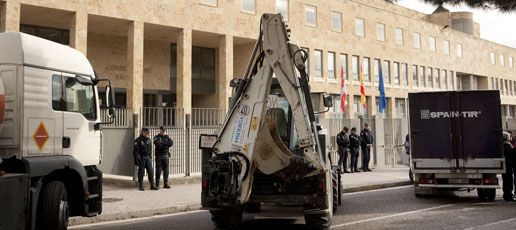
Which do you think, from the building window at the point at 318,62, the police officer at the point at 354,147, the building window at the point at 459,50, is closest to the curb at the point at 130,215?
the police officer at the point at 354,147

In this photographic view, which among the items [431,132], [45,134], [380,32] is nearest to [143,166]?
[45,134]

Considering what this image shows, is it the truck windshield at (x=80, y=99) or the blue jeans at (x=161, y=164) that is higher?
the truck windshield at (x=80, y=99)

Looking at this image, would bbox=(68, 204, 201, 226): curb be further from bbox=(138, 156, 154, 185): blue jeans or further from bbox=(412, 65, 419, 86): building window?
bbox=(412, 65, 419, 86): building window

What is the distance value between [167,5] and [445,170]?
17.8 m

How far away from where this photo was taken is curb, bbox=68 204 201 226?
854cm

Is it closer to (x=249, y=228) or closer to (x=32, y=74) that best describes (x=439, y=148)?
(x=249, y=228)

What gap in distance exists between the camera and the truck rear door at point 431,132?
10.8 meters

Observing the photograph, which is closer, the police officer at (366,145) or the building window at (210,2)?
the police officer at (366,145)

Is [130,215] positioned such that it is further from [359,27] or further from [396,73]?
[396,73]

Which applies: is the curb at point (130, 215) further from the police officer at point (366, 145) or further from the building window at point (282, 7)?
the building window at point (282, 7)

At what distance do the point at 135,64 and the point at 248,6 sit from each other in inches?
325

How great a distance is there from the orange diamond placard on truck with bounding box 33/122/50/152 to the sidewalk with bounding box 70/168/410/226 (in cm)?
248

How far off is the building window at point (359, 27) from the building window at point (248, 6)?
34.3 feet

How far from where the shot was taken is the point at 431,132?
1097 centimetres
